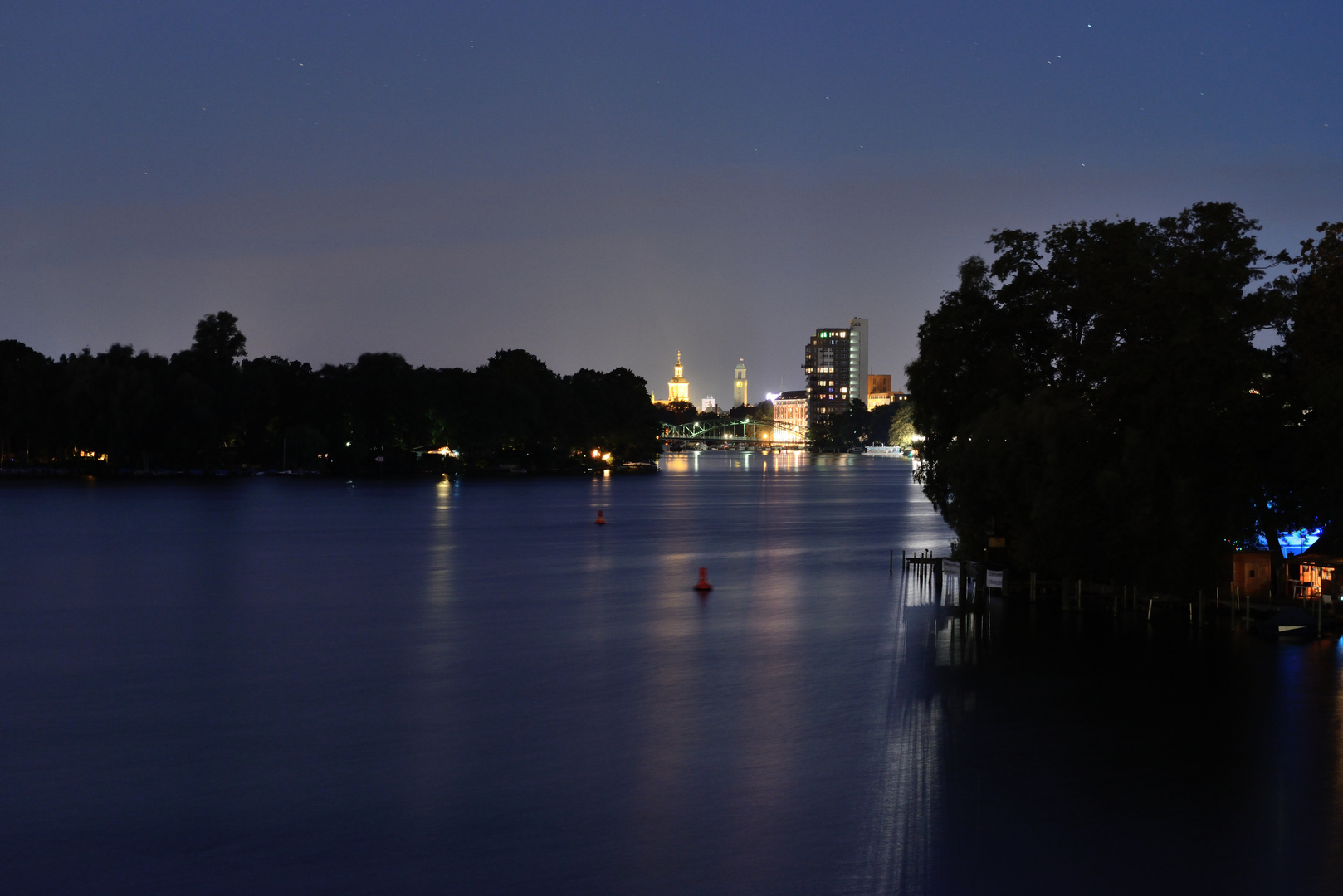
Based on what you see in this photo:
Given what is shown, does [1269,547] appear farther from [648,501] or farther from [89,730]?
[648,501]

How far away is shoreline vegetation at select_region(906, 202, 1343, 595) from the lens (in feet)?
102

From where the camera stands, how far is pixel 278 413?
142125 mm

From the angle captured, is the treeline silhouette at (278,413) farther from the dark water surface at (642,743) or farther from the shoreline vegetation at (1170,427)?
the shoreline vegetation at (1170,427)

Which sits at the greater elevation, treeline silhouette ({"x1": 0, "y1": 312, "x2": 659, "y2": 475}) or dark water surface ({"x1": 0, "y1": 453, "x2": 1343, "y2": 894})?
treeline silhouette ({"x1": 0, "y1": 312, "x2": 659, "y2": 475})

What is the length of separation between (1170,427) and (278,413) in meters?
125

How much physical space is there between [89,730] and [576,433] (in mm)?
133842

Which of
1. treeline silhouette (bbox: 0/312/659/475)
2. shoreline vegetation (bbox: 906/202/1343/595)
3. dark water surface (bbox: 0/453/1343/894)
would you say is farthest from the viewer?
treeline silhouette (bbox: 0/312/659/475)

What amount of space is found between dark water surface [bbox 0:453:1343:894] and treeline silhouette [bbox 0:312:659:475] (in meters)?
86.6

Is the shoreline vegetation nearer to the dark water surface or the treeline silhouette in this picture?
the dark water surface

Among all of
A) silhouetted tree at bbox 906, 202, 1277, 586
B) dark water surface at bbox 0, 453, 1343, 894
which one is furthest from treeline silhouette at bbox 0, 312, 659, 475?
silhouetted tree at bbox 906, 202, 1277, 586

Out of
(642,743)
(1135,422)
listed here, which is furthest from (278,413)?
(642,743)

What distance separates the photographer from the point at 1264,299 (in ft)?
105

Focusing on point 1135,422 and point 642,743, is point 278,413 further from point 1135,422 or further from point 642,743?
point 642,743

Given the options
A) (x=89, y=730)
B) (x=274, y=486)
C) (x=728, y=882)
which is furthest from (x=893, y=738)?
(x=274, y=486)
